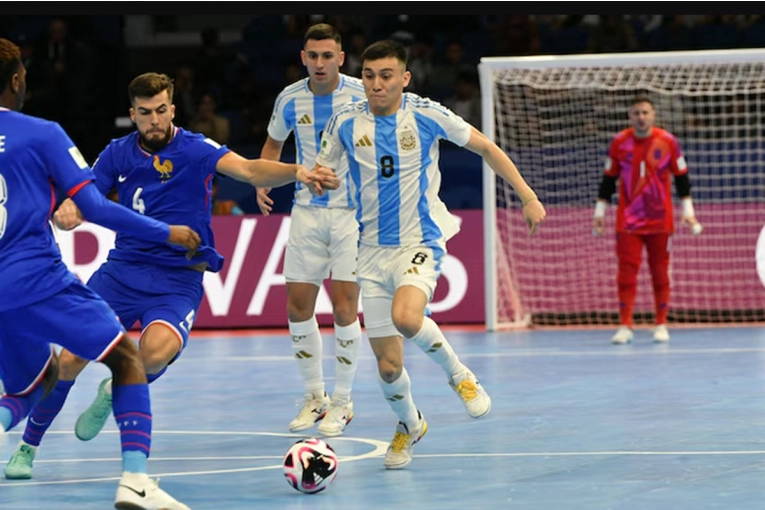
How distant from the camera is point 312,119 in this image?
833 cm

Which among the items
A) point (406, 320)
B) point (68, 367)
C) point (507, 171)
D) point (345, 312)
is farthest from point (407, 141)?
point (68, 367)

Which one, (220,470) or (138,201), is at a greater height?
(138,201)

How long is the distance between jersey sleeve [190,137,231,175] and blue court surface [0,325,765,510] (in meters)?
1.49

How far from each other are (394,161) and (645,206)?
589 cm

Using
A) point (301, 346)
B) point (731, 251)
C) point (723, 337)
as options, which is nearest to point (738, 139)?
point (731, 251)

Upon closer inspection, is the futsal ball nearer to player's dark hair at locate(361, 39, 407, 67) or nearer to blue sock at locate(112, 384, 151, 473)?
blue sock at locate(112, 384, 151, 473)

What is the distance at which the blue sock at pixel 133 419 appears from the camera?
543cm

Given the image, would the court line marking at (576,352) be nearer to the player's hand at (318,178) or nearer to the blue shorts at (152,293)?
the blue shorts at (152,293)

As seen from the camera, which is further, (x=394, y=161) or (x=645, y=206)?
(x=645, y=206)

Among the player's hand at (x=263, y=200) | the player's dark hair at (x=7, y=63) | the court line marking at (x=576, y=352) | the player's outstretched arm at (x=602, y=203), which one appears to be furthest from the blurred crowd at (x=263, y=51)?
the player's dark hair at (x=7, y=63)

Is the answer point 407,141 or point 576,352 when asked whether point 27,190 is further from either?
point 576,352

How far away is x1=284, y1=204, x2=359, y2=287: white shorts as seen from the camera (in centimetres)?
824

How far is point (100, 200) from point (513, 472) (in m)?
2.35

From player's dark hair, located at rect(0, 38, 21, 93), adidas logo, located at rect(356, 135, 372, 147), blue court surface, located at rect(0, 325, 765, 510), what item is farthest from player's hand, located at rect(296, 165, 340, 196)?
player's dark hair, located at rect(0, 38, 21, 93)
